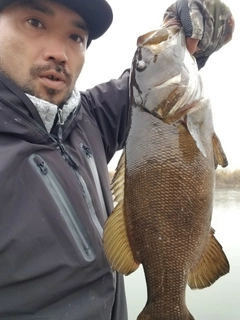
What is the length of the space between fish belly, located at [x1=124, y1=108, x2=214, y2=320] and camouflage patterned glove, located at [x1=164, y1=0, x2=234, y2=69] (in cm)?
65

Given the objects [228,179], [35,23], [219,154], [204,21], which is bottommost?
[228,179]

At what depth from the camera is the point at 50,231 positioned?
5.57 feet

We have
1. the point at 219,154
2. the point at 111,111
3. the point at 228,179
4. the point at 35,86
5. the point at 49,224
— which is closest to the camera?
the point at 49,224

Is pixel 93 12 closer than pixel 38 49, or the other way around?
pixel 38 49

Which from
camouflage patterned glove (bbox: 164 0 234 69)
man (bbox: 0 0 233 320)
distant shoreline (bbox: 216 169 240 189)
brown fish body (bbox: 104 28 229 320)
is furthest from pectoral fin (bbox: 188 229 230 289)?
distant shoreline (bbox: 216 169 240 189)

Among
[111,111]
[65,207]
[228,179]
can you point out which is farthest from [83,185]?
[228,179]

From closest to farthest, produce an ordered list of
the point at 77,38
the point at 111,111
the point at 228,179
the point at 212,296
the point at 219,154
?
the point at 219,154 < the point at 77,38 < the point at 111,111 < the point at 212,296 < the point at 228,179

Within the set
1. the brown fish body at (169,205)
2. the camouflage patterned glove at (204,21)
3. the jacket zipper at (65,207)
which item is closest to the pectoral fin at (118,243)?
the brown fish body at (169,205)

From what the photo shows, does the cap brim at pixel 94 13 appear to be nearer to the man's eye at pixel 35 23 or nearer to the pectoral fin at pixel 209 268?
the man's eye at pixel 35 23

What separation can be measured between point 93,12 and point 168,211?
58.2 inches

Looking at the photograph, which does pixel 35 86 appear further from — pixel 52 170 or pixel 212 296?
pixel 212 296

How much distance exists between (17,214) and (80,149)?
647 mm

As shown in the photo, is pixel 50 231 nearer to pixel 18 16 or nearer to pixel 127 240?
pixel 127 240

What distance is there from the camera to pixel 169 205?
1713 millimetres
